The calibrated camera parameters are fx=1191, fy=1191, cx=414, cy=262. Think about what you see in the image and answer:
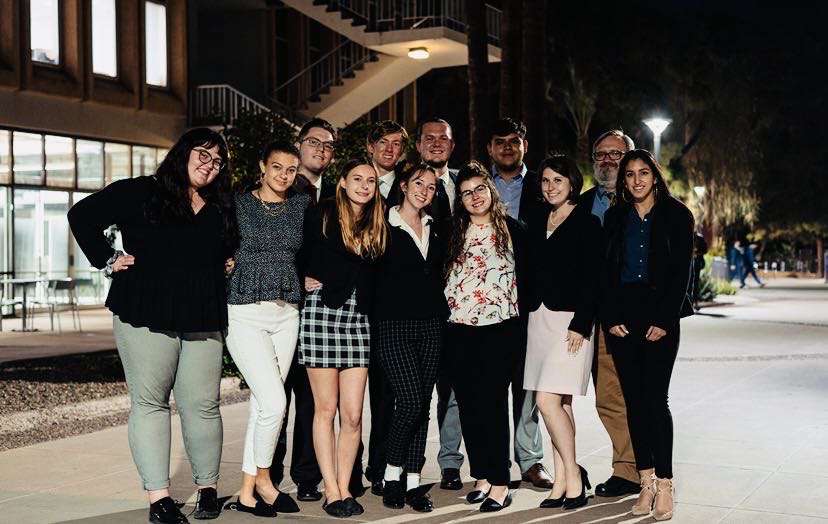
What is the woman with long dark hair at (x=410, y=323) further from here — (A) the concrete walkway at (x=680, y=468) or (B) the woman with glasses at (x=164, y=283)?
(B) the woman with glasses at (x=164, y=283)

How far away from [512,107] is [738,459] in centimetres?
1467

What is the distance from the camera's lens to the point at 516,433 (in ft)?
25.2

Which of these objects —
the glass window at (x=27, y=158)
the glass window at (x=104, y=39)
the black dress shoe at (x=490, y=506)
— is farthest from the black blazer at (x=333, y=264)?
the glass window at (x=104, y=39)

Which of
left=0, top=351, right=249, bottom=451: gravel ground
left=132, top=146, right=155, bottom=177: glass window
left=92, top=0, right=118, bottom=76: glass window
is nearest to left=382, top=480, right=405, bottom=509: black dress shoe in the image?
left=0, top=351, right=249, bottom=451: gravel ground

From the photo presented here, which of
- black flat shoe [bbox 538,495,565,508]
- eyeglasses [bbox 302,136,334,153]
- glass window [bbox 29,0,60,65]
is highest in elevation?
glass window [bbox 29,0,60,65]

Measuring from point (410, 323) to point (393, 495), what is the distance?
1.01m

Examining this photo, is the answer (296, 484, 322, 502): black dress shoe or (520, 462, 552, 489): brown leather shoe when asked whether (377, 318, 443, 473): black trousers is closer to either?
(296, 484, 322, 502): black dress shoe

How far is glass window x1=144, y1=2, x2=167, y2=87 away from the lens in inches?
1016

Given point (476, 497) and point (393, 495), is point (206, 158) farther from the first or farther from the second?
point (476, 497)

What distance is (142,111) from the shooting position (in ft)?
83.4

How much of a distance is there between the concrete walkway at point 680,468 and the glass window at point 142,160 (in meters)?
15.4

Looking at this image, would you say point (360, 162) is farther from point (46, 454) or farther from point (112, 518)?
point (46, 454)

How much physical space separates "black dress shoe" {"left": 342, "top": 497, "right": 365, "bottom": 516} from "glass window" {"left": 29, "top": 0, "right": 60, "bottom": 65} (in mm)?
17980

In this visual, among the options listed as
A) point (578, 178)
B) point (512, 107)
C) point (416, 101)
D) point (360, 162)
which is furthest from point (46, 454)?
point (416, 101)
